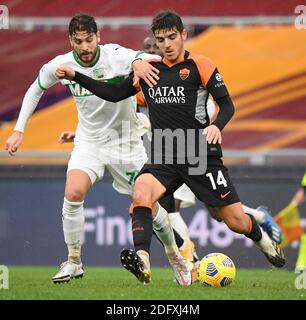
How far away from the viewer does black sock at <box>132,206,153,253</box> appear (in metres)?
8.17

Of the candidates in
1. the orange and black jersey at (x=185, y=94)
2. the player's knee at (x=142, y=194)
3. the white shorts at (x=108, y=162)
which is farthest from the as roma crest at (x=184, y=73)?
the white shorts at (x=108, y=162)

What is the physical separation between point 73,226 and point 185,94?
1555mm

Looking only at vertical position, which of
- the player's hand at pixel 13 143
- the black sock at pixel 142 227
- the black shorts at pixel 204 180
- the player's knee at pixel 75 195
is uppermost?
the player's hand at pixel 13 143

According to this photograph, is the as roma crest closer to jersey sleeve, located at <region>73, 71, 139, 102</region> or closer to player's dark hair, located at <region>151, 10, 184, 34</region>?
player's dark hair, located at <region>151, 10, 184, 34</region>

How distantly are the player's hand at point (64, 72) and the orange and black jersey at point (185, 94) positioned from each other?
0.55 meters

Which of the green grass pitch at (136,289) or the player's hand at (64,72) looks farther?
the player's hand at (64,72)

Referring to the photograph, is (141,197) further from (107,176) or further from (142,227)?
(107,176)

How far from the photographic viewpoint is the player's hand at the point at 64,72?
8508 mm

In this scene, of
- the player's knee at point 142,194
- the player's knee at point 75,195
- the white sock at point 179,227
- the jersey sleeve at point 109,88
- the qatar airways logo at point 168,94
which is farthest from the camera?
the white sock at point 179,227

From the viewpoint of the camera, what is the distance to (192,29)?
47.4 ft

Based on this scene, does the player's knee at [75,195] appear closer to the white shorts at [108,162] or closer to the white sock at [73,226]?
the white sock at [73,226]

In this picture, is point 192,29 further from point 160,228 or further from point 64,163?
point 160,228

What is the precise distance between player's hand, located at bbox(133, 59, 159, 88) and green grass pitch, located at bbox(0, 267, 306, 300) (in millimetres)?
1611

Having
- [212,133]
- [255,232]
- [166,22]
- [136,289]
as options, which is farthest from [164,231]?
[166,22]
